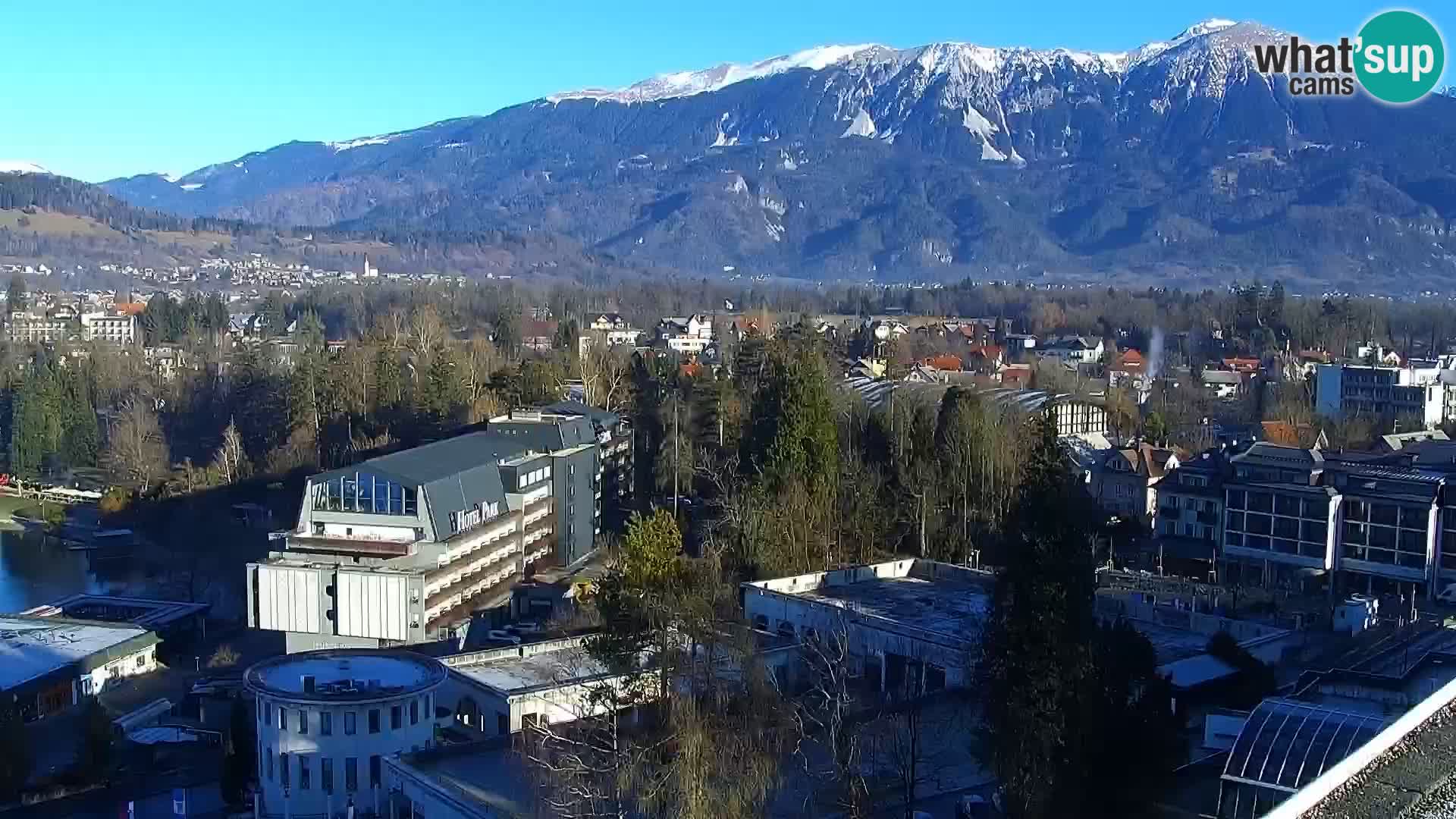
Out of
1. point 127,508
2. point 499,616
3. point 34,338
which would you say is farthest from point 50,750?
point 34,338

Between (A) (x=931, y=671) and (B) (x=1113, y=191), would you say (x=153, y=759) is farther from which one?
(B) (x=1113, y=191)

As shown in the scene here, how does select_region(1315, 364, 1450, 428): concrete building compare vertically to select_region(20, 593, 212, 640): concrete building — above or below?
above

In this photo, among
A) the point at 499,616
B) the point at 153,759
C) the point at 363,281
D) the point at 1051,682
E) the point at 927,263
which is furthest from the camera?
the point at 927,263

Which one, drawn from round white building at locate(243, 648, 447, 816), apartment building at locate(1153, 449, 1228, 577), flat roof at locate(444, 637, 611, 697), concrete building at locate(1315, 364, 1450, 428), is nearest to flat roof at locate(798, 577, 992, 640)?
flat roof at locate(444, 637, 611, 697)

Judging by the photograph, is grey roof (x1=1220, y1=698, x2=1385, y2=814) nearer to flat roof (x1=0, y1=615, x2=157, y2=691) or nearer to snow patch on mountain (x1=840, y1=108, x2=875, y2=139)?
flat roof (x1=0, y1=615, x2=157, y2=691)

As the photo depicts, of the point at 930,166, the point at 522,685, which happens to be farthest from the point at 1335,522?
the point at 930,166

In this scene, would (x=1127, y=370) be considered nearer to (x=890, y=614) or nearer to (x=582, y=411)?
(x=582, y=411)
